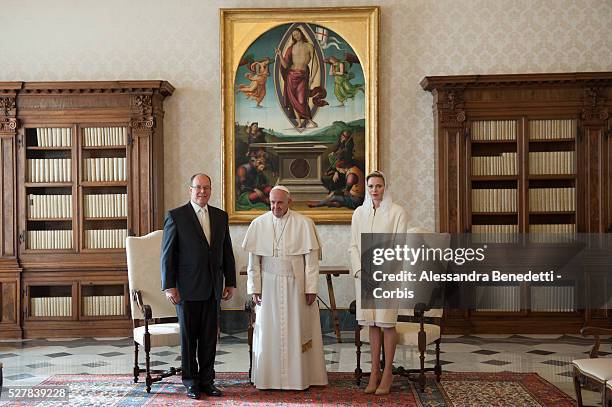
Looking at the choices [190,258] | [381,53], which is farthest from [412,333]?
[381,53]

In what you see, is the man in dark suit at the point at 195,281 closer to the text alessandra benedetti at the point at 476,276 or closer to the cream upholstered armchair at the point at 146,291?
the cream upholstered armchair at the point at 146,291

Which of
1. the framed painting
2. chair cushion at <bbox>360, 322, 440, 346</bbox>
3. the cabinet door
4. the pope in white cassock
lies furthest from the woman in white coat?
the cabinet door

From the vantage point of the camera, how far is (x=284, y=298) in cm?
636

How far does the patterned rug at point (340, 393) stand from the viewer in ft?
19.4

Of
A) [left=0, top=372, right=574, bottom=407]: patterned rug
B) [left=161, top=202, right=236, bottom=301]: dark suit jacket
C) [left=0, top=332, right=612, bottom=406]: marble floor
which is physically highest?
[left=161, top=202, right=236, bottom=301]: dark suit jacket

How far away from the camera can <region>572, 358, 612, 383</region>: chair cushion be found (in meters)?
4.82

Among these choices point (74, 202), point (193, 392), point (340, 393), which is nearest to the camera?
point (193, 392)

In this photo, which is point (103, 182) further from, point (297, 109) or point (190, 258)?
point (190, 258)

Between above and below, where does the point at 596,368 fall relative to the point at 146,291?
below

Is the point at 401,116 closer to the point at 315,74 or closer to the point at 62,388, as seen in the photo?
the point at 315,74

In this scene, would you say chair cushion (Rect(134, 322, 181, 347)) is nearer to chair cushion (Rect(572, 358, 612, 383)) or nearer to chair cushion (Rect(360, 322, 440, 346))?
chair cushion (Rect(360, 322, 440, 346))

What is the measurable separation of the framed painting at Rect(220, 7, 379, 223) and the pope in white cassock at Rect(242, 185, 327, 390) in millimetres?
2936

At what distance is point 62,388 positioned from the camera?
6441 mm

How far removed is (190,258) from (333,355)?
2.37m
